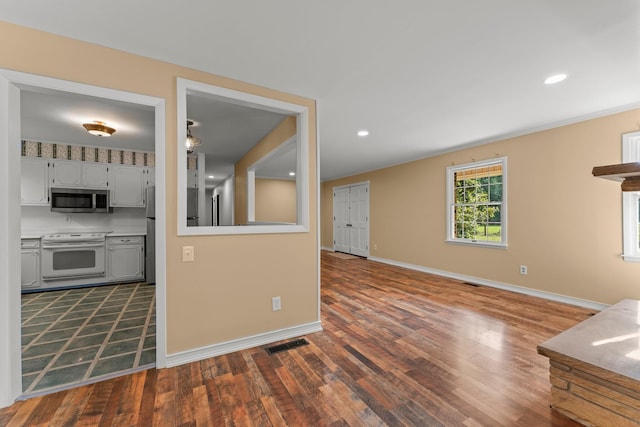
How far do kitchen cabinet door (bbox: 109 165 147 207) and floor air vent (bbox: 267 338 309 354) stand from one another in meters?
4.26

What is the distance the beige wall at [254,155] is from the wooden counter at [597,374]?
10.1 feet

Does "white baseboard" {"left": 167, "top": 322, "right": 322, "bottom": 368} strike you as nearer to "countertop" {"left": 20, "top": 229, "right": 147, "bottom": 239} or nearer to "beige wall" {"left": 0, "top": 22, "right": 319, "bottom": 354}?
"beige wall" {"left": 0, "top": 22, "right": 319, "bottom": 354}

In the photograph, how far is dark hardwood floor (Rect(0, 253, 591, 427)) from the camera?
1.59 meters

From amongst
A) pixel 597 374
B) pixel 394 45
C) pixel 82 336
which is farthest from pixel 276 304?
pixel 394 45

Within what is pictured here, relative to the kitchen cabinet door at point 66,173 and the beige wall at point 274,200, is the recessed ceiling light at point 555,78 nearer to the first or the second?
the kitchen cabinet door at point 66,173

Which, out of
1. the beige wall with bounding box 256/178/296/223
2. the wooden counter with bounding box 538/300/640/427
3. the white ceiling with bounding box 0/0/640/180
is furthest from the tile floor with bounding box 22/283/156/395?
the beige wall with bounding box 256/178/296/223

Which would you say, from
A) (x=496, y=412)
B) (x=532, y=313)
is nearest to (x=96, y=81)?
(x=496, y=412)

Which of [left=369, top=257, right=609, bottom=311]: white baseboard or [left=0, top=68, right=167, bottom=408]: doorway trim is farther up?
[left=0, top=68, right=167, bottom=408]: doorway trim

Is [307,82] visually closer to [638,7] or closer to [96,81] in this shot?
[96,81]

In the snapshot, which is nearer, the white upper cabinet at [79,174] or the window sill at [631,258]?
the window sill at [631,258]

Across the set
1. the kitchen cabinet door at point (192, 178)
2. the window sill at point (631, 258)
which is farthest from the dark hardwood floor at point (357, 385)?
the kitchen cabinet door at point (192, 178)

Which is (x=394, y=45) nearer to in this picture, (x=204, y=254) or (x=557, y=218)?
(x=204, y=254)

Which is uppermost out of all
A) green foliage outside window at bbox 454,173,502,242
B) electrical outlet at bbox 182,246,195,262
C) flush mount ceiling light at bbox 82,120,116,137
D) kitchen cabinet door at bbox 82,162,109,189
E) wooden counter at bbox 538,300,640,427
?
flush mount ceiling light at bbox 82,120,116,137

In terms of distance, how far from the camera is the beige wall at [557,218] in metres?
3.26
